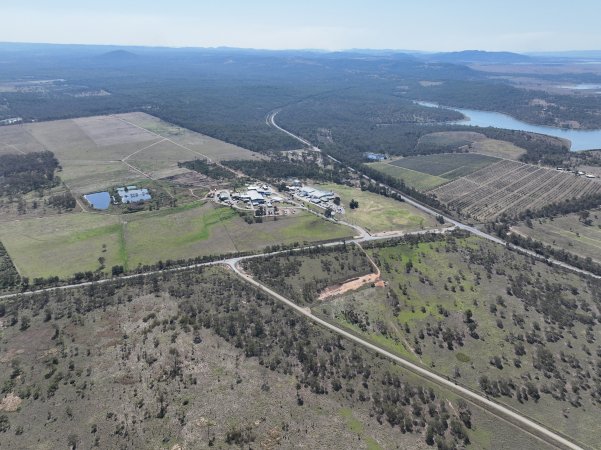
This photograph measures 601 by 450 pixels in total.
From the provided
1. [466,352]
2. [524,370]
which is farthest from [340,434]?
[524,370]

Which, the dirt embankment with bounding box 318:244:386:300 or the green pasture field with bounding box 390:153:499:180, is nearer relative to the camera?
the dirt embankment with bounding box 318:244:386:300

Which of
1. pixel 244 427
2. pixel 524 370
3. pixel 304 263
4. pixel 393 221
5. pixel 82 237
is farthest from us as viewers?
pixel 393 221

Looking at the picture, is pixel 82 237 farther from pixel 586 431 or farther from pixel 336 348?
pixel 586 431

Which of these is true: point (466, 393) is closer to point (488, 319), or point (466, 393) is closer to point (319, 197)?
point (488, 319)

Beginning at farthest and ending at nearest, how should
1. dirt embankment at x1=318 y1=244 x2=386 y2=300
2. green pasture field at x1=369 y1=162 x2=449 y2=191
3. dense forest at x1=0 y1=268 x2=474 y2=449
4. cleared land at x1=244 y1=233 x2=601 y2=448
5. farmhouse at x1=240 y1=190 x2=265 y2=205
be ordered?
1. green pasture field at x1=369 y1=162 x2=449 y2=191
2. farmhouse at x1=240 y1=190 x2=265 y2=205
3. dirt embankment at x1=318 y1=244 x2=386 y2=300
4. cleared land at x1=244 y1=233 x2=601 y2=448
5. dense forest at x1=0 y1=268 x2=474 y2=449

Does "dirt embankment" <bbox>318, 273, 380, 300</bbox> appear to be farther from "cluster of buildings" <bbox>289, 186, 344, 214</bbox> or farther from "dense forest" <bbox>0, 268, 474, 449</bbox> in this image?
"cluster of buildings" <bbox>289, 186, 344, 214</bbox>

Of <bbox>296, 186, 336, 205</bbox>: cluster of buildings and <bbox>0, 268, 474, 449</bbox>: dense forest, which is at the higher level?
<bbox>296, 186, 336, 205</bbox>: cluster of buildings

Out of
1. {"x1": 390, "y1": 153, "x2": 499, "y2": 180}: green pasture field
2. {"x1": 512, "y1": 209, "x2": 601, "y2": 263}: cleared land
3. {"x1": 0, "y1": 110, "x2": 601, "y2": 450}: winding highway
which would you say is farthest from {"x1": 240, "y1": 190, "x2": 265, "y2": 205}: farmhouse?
{"x1": 512, "y1": 209, "x2": 601, "y2": 263}: cleared land

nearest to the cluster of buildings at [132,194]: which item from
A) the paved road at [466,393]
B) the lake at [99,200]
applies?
the lake at [99,200]
